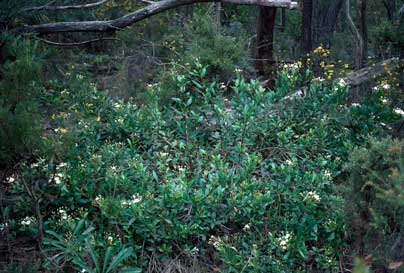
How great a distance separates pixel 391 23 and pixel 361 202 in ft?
14.8

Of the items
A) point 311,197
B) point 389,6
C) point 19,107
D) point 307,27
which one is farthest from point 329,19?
point 19,107

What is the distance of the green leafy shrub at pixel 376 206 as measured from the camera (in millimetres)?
4338

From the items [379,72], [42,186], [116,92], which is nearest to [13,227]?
[42,186]

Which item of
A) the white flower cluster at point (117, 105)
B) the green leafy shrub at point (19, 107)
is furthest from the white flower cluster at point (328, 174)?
the green leafy shrub at point (19, 107)

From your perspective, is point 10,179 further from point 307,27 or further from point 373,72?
point 307,27

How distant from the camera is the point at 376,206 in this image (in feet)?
14.6

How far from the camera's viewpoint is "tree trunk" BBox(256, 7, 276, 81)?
34.9 ft

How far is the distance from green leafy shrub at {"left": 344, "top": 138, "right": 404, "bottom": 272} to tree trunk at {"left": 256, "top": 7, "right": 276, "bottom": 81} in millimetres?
6098

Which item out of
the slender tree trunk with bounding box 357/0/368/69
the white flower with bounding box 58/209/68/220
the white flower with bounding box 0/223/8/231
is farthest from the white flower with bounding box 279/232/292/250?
the slender tree trunk with bounding box 357/0/368/69

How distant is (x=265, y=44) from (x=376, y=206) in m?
6.64

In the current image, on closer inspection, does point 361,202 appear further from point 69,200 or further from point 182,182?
point 69,200

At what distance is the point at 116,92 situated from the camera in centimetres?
1005

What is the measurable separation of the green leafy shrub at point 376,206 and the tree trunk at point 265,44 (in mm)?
6098

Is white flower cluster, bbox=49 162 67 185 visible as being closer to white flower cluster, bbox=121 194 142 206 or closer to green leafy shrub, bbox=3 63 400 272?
green leafy shrub, bbox=3 63 400 272
